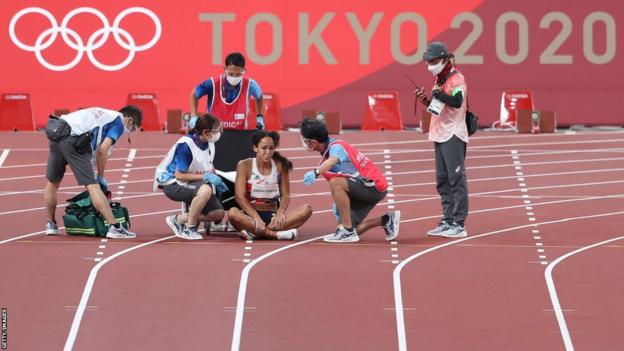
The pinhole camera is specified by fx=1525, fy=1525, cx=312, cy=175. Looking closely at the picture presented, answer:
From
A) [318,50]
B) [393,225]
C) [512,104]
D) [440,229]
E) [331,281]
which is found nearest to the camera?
[331,281]

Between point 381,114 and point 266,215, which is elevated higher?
point 381,114

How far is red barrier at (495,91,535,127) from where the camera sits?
2102 cm

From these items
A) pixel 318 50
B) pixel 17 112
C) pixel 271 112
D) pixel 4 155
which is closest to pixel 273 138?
pixel 4 155

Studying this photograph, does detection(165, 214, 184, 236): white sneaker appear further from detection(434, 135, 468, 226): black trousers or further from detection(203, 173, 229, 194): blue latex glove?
detection(434, 135, 468, 226): black trousers

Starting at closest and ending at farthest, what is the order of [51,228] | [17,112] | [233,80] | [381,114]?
1. [51,228]
2. [233,80]
3. [17,112]
4. [381,114]

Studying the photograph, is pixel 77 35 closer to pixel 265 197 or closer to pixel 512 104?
pixel 512 104

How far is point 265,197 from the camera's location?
526 inches

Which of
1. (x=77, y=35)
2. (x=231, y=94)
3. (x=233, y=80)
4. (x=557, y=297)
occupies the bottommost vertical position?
(x=557, y=297)

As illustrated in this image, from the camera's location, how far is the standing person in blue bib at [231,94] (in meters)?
14.3

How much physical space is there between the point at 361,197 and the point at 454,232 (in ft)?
2.98

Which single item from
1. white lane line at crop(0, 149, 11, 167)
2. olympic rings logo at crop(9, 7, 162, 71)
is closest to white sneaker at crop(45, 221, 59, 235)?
white lane line at crop(0, 149, 11, 167)

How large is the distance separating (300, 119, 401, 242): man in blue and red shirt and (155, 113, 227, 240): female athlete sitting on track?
2.82 feet

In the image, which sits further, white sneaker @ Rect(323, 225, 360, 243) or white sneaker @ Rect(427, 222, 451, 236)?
white sneaker @ Rect(427, 222, 451, 236)

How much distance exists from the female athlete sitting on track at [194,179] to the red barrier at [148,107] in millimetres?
7291
